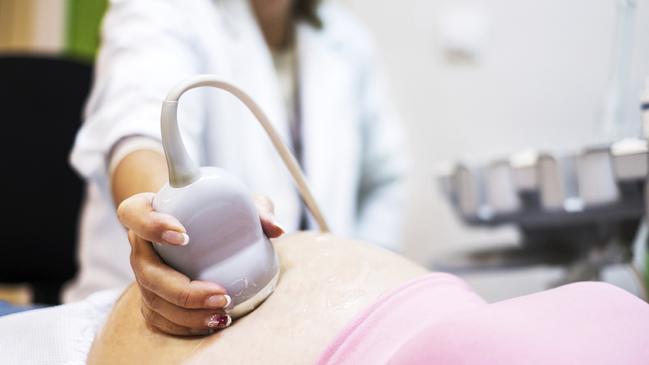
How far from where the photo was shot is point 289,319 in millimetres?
369

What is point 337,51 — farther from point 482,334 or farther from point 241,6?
point 482,334

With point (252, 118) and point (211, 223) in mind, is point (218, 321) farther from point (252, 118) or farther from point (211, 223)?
point (252, 118)

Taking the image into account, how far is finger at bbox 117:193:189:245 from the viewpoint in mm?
352

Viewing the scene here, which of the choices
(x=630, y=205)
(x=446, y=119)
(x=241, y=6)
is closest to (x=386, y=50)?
(x=446, y=119)

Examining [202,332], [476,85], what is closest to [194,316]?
[202,332]

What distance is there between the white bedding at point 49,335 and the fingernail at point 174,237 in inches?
4.5

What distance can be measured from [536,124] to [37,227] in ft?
3.02

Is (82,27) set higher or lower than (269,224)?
lower

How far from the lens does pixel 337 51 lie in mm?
1085

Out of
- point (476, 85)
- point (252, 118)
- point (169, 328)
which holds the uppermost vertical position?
point (169, 328)

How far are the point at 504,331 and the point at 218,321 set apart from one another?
0.16m

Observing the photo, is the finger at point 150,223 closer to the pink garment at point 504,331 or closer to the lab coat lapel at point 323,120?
the pink garment at point 504,331

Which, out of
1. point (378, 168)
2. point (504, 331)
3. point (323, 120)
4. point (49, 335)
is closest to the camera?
point (504, 331)

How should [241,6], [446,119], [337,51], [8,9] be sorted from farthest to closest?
[8,9] < [446,119] < [337,51] < [241,6]
